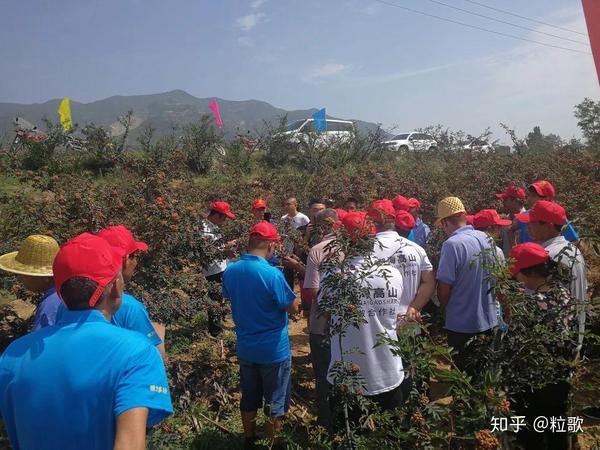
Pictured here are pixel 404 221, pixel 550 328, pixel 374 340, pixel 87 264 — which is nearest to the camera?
pixel 87 264

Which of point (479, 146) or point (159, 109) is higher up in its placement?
point (159, 109)

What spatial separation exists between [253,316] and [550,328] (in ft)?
6.40

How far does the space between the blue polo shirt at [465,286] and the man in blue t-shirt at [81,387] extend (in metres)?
2.45

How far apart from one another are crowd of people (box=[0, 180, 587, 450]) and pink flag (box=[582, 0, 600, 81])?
1189mm

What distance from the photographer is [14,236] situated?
518 centimetres

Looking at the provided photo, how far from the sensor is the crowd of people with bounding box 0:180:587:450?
49.3 inches

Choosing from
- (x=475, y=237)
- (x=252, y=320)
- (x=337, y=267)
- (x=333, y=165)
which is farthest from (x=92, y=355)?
(x=333, y=165)

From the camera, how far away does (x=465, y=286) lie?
3211 millimetres

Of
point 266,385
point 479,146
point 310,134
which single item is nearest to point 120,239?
point 266,385

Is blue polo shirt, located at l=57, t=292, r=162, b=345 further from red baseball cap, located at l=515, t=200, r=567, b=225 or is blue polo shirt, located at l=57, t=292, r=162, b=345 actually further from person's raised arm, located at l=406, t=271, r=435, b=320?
red baseball cap, located at l=515, t=200, r=567, b=225

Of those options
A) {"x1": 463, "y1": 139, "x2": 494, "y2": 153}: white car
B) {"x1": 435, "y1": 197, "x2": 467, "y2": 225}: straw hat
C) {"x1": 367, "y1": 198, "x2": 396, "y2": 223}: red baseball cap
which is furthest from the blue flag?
{"x1": 367, "y1": 198, "x2": 396, "y2": 223}: red baseball cap

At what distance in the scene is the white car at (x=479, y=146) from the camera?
13.1 meters

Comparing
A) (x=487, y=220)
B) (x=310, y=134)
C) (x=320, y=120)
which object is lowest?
(x=487, y=220)

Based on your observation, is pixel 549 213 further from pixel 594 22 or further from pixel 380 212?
pixel 594 22
